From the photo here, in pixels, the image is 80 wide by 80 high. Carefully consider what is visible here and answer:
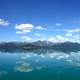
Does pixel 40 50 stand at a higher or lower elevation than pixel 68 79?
higher

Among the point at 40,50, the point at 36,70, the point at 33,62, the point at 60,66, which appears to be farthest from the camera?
the point at 40,50

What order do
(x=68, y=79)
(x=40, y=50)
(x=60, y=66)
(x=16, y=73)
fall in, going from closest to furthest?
(x=68, y=79) < (x=16, y=73) < (x=60, y=66) < (x=40, y=50)

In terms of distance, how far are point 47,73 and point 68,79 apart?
5.48 feet

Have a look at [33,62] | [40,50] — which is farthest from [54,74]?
[40,50]

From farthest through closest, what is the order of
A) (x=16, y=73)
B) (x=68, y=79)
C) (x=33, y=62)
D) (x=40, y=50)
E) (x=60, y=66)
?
(x=40, y=50) → (x=33, y=62) → (x=60, y=66) → (x=16, y=73) → (x=68, y=79)

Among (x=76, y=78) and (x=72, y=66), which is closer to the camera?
(x=76, y=78)

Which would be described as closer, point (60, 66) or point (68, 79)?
point (68, 79)

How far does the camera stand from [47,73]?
13.1 meters

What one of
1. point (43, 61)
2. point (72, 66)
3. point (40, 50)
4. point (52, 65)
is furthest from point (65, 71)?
point (40, 50)

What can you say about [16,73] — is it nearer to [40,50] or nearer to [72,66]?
[72,66]

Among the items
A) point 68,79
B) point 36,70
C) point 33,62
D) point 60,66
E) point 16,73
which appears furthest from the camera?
point 33,62

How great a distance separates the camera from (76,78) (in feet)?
39.2

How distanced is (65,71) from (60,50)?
9.56 meters

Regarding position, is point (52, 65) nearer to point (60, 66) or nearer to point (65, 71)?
point (60, 66)
